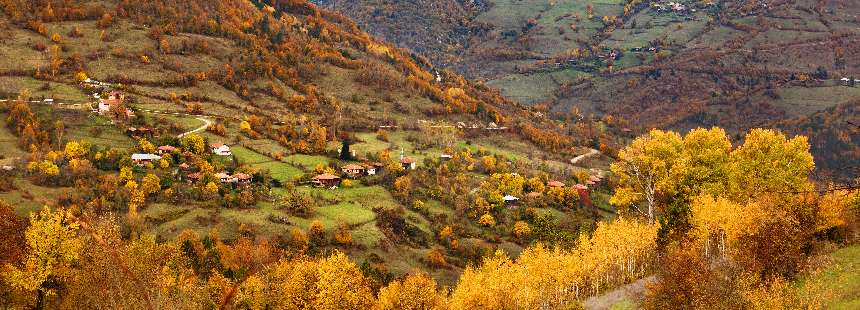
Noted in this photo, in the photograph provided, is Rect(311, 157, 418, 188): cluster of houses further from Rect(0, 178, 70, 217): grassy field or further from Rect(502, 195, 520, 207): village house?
Rect(0, 178, 70, 217): grassy field

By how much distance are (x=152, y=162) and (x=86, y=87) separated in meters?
44.5

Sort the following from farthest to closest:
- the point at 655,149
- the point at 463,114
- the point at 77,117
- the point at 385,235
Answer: the point at 463,114
the point at 77,117
the point at 385,235
the point at 655,149

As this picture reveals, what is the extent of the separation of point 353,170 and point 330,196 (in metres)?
14.9

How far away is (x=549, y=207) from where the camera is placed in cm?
12862

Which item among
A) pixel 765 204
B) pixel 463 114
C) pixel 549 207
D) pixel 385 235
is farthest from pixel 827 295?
pixel 463 114

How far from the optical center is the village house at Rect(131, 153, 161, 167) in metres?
109

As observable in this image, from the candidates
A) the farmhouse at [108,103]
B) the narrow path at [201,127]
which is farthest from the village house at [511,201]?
the farmhouse at [108,103]

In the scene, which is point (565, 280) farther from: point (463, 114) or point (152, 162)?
point (463, 114)

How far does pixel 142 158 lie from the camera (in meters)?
109

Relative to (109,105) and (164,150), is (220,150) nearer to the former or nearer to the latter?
(164,150)

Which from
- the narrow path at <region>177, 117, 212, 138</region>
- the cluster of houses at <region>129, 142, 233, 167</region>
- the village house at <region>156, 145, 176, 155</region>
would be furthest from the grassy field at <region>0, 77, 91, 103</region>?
the cluster of houses at <region>129, 142, 233, 167</region>

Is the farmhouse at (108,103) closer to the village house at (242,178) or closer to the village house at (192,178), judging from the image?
the village house at (192,178)

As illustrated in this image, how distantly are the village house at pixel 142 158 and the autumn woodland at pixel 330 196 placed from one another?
31cm

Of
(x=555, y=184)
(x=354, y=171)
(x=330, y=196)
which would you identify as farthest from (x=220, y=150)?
(x=555, y=184)
